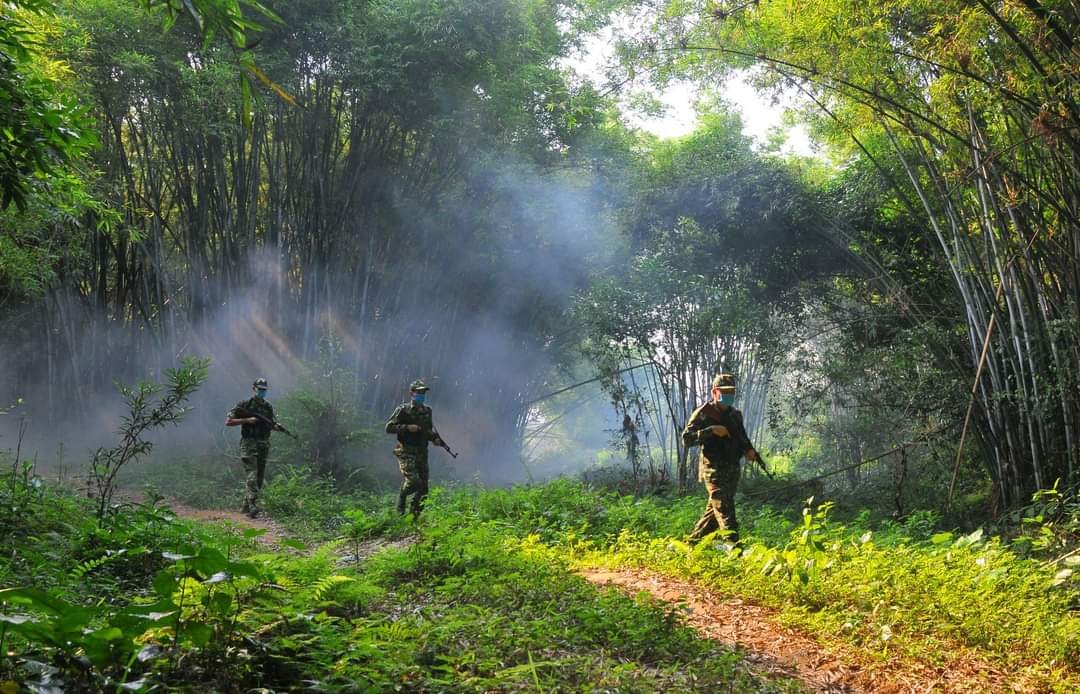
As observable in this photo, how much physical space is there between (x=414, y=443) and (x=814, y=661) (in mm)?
4713

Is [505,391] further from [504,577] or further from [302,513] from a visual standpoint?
[504,577]

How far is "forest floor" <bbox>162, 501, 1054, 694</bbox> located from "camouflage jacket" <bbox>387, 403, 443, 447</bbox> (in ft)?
11.4

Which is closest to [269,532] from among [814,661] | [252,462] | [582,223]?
[252,462]

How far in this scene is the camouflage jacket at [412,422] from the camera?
7.66 meters

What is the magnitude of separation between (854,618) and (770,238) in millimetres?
8389

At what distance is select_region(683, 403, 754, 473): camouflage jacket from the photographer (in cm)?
602

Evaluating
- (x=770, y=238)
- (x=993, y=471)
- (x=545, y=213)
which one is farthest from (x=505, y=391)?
(x=993, y=471)

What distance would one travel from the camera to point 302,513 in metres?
9.03

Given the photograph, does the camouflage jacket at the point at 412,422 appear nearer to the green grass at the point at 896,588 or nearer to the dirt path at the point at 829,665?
the green grass at the point at 896,588

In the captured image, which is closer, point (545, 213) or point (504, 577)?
point (504, 577)

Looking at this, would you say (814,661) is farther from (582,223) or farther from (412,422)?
(582,223)

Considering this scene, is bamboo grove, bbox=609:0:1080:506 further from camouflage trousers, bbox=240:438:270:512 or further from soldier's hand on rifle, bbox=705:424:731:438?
camouflage trousers, bbox=240:438:270:512

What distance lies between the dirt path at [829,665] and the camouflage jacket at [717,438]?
1.77 metres

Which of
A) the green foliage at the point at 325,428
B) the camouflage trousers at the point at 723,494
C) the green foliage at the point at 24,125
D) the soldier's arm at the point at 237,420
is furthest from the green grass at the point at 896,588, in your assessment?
the green foliage at the point at 325,428
